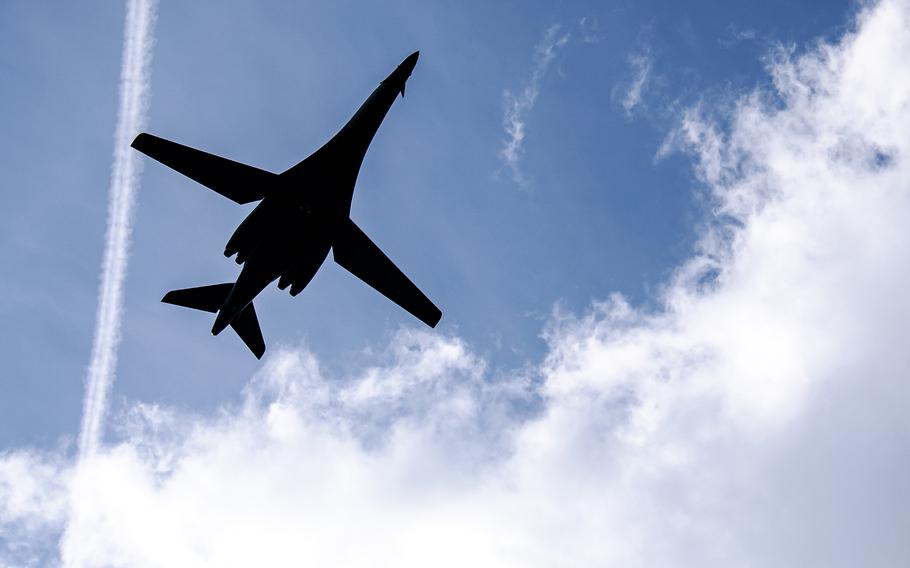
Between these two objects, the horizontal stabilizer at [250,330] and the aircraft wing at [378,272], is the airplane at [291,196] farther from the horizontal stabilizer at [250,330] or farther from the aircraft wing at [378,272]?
the horizontal stabilizer at [250,330]

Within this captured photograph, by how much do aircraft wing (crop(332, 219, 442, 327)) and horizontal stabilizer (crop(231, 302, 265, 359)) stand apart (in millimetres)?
8783

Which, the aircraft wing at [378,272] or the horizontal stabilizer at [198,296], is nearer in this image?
the aircraft wing at [378,272]

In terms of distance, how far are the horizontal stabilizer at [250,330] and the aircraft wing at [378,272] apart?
878cm

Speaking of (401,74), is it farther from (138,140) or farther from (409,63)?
(138,140)

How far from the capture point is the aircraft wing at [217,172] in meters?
32.2

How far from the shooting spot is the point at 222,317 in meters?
33.6

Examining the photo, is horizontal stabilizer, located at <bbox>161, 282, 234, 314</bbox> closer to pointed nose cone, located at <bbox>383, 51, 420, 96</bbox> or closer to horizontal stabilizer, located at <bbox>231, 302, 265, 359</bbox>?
horizontal stabilizer, located at <bbox>231, 302, 265, 359</bbox>

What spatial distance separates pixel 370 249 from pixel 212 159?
29.9ft

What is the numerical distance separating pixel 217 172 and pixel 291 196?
4.36 metres

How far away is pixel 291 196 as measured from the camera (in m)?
31.9

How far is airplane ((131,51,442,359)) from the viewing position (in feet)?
105

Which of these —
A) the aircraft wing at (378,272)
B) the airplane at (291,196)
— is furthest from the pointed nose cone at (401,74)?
the aircraft wing at (378,272)

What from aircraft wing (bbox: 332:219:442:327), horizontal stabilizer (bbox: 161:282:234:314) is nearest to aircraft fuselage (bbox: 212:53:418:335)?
aircraft wing (bbox: 332:219:442:327)

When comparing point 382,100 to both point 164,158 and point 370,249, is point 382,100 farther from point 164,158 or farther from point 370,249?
point 164,158
